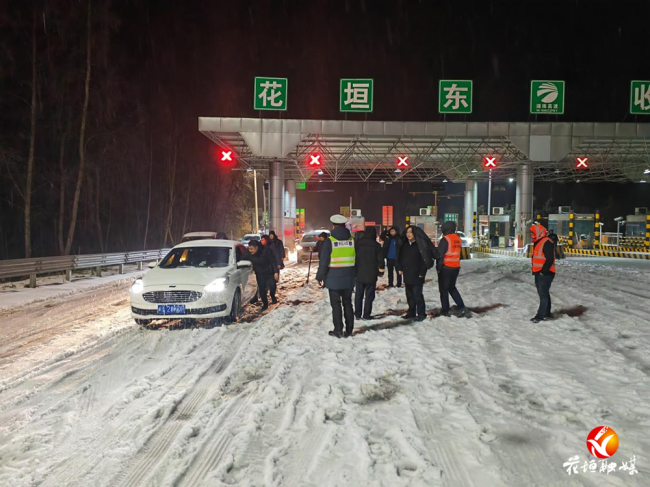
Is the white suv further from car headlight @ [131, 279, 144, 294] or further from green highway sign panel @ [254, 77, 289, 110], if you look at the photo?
green highway sign panel @ [254, 77, 289, 110]

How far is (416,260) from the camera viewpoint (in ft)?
28.2

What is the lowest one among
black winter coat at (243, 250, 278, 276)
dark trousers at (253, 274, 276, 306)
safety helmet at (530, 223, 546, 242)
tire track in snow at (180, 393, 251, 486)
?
tire track in snow at (180, 393, 251, 486)

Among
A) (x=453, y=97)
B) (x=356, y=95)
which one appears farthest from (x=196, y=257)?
(x=453, y=97)

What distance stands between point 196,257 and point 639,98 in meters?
21.5

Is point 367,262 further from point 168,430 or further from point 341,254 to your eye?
point 168,430

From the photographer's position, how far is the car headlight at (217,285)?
836 centimetres

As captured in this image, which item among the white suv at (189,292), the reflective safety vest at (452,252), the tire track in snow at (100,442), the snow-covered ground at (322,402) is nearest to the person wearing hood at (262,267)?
the white suv at (189,292)

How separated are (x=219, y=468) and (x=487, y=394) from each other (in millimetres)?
2773

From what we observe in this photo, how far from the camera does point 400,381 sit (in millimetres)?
5414

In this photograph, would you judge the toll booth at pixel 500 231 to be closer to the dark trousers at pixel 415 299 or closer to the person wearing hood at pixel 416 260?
the dark trousers at pixel 415 299

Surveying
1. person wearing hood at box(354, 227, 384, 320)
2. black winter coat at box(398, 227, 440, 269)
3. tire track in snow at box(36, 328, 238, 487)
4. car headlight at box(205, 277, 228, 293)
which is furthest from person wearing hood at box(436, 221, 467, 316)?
tire track in snow at box(36, 328, 238, 487)

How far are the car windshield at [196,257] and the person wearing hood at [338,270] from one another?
2.86 m

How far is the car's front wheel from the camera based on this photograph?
8.96 m

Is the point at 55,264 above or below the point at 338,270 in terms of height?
below
